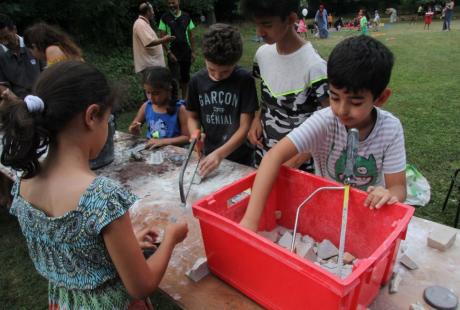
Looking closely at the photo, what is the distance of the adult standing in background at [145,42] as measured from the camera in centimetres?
524

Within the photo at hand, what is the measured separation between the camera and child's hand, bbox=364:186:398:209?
42.6 inches

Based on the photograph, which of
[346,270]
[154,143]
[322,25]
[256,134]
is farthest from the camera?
[322,25]

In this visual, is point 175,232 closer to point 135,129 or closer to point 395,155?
point 395,155

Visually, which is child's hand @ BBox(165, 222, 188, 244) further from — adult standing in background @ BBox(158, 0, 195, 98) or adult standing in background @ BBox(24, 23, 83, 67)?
adult standing in background @ BBox(158, 0, 195, 98)

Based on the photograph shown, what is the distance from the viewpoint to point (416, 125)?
4.96m

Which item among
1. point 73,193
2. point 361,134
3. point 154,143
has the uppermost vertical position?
point 73,193

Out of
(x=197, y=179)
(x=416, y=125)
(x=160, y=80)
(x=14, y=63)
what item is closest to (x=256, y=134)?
(x=197, y=179)

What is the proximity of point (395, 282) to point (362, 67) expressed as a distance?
27.5 inches

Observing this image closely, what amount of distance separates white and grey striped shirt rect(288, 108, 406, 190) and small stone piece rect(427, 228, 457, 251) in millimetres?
251

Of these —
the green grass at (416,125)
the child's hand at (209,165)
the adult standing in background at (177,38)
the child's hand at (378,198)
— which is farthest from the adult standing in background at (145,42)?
the child's hand at (378,198)

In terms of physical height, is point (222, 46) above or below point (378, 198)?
above

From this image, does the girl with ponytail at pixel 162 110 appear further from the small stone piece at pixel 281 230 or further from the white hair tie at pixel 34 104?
the white hair tie at pixel 34 104

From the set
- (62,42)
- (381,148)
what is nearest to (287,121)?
(381,148)

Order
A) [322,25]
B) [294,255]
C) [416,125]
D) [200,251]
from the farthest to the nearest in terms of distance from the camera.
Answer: [322,25] → [416,125] → [200,251] → [294,255]
